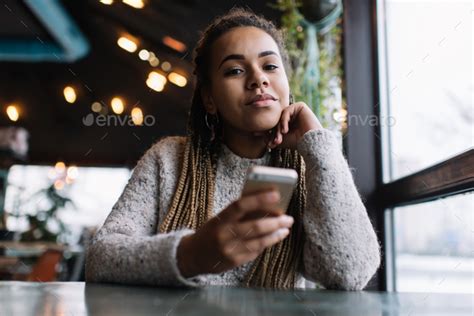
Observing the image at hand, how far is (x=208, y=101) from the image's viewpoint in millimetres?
1296

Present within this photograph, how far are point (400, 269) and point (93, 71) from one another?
5.11 metres

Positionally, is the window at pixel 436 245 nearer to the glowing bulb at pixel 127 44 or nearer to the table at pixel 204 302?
the table at pixel 204 302

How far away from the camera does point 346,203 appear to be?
104 centimetres

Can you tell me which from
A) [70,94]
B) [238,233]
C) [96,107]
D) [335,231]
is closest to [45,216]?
[96,107]

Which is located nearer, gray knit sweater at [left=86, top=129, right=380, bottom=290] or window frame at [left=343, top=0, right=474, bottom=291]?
gray knit sweater at [left=86, top=129, right=380, bottom=290]

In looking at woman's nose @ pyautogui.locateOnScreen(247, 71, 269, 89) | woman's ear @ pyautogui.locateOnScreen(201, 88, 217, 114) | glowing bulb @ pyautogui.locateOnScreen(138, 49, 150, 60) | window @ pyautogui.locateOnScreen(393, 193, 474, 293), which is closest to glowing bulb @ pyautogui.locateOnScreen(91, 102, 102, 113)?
glowing bulb @ pyautogui.locateOnScreen(138, 49, 150, 60)

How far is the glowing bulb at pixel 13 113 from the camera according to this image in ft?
21.5

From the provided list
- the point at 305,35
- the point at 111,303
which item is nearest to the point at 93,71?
the point at 305,35

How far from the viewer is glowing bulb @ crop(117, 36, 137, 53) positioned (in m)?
5.45

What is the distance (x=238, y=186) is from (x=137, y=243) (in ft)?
1.12

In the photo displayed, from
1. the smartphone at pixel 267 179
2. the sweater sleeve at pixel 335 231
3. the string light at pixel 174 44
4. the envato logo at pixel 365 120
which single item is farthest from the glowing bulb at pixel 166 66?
the smartphone at pixel 267 179

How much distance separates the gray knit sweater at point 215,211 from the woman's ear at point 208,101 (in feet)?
0.37

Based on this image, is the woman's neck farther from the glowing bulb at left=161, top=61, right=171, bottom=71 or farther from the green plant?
the green plant

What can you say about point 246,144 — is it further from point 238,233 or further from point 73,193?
point 73,193
